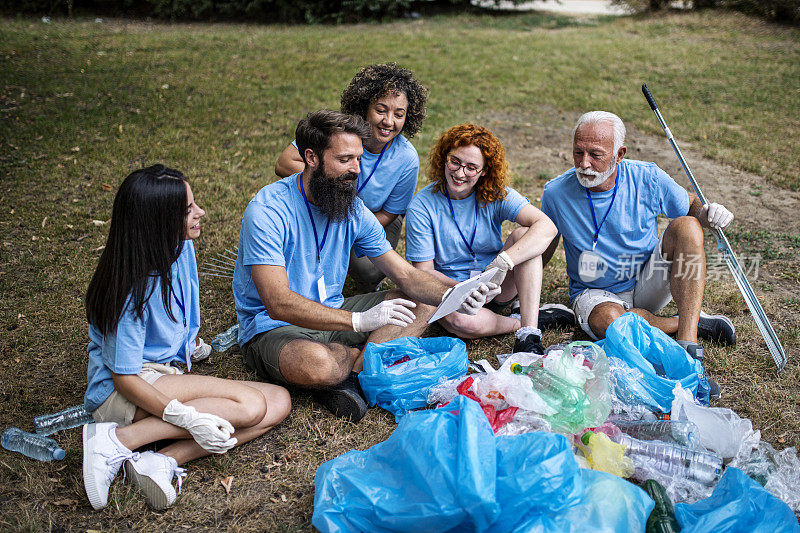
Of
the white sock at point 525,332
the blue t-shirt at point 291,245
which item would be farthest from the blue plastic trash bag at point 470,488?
the white sock at point 525,332

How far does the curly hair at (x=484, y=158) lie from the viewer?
3574 millimetres

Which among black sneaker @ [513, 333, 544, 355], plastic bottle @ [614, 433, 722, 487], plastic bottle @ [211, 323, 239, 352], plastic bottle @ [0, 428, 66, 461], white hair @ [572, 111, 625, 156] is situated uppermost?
white hair @ [572, 111, 625, 156]

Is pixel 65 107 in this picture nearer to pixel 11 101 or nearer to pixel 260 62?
pixel 11 101

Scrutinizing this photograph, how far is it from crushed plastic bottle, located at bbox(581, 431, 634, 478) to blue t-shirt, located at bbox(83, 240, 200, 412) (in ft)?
6.35

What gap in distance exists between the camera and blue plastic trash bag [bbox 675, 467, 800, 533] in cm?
213

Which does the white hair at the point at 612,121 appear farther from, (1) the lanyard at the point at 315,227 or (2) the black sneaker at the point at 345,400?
(2) the black sneaker at the point at 345,400

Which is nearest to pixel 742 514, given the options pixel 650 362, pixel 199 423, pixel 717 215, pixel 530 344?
pixel 650 362

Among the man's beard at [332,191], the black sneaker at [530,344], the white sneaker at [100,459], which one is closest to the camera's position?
the white sneaker at [100,459]

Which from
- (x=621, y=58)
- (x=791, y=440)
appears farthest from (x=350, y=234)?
(x=621, y=58)

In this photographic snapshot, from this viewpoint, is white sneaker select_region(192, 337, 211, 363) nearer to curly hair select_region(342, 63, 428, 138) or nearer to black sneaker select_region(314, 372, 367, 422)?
black sneaker select_region(314, 372, 367, 422)

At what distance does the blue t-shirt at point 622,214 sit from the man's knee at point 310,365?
69.2 inches

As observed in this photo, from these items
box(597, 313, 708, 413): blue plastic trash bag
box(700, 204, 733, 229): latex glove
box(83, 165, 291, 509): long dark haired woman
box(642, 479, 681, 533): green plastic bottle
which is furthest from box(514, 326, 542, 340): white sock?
box(83, 165, 291, 509): long dark haired woman

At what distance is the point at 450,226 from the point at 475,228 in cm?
15

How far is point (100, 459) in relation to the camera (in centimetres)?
255
